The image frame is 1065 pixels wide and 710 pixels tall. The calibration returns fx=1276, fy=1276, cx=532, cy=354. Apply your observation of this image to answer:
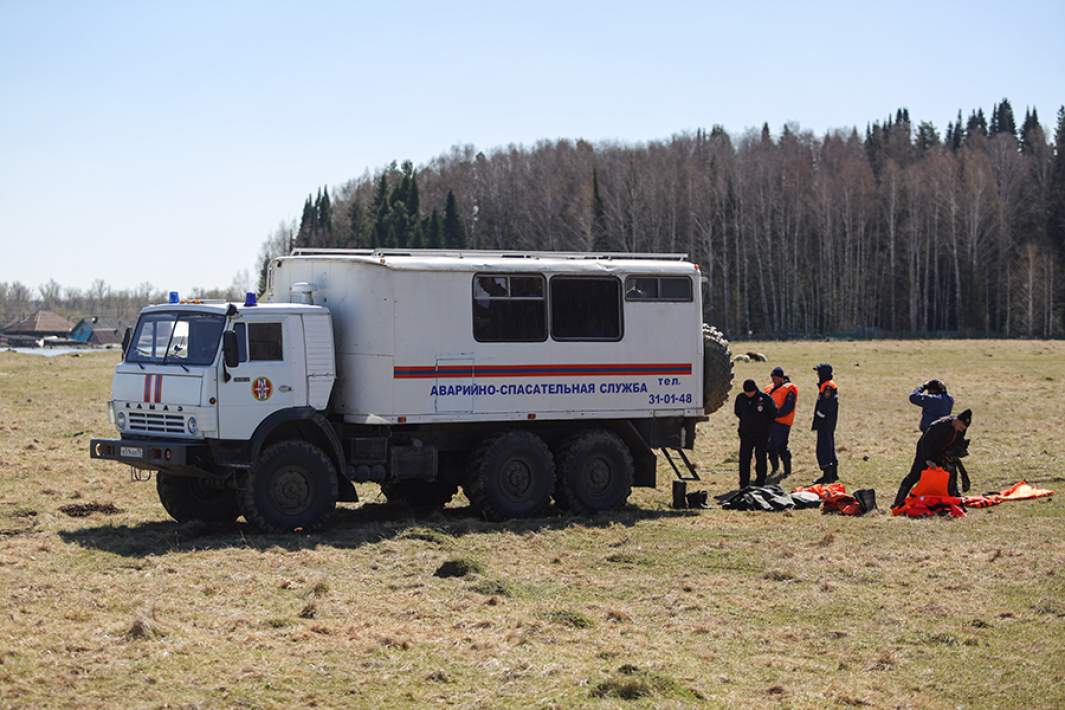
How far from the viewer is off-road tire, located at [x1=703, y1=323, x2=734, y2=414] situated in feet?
62.2

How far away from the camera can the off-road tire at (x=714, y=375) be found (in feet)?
62.2

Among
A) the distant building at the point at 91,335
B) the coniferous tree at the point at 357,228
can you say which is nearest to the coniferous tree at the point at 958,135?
the coniferous tree at the point at 357,228

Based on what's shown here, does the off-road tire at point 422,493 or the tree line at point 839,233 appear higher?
the tree line at point 839,233

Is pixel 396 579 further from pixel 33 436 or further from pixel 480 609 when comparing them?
pixel 33 436

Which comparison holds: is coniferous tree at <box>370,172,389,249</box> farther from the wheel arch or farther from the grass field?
the wheel arch

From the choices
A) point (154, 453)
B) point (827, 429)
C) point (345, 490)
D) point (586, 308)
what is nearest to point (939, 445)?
point (827, 429)

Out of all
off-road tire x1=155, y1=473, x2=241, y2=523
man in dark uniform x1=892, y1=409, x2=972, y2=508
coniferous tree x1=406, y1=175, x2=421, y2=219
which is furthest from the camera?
coniferous tree x1=406, y1=175, x2=421, y2=219

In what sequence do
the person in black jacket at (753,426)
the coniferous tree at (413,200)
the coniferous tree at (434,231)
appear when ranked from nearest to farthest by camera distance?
the person in black jacket at (753,426)
the coniferous tree at (434,231)
the coniferous tree at (413,200)

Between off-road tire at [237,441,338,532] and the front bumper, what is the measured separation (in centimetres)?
69

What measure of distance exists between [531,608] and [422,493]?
7.03 meters

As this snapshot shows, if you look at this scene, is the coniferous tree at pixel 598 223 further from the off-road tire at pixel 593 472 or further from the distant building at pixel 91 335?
the off-road tire at pixel 593 472

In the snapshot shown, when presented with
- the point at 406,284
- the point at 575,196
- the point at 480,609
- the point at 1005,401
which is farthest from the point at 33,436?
the point at 575,196

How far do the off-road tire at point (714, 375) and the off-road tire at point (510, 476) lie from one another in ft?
9.23

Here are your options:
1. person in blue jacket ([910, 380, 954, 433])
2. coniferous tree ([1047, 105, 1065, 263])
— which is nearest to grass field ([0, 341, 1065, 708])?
person in blue jacket ([910, 380, 954, 433])
